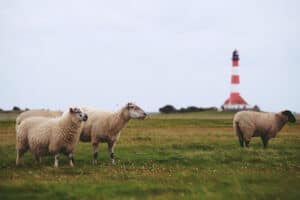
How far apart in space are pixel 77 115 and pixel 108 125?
6.19 ft

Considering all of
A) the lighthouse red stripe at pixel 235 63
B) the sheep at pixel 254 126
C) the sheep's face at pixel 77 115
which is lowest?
the sheep at pixel 254 126

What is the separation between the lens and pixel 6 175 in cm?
1067

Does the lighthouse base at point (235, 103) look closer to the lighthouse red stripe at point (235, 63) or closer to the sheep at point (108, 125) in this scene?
the lighthouse red stripe at point (235, 63)

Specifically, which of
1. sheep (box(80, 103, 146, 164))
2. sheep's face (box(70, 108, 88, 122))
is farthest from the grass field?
sheep's face (box(70, 108, 88, 122))

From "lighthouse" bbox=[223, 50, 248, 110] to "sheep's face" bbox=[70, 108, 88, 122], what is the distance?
242ft

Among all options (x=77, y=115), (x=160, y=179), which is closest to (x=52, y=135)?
(x=77, y=115)

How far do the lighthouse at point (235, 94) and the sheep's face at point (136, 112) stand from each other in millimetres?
71451

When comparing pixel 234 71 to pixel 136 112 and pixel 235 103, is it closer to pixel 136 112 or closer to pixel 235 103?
pixel 235 103

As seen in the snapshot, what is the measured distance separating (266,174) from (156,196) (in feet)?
14.0

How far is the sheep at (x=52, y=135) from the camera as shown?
505 inches

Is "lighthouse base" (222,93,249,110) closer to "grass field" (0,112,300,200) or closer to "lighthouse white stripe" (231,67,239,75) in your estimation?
"lighthouse white stripe" (231,67,239,75)

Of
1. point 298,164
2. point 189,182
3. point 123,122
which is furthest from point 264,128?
point 189,182

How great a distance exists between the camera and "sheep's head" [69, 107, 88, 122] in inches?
520

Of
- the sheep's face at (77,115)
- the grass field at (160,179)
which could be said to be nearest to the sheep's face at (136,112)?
the grass field at (160,179)
